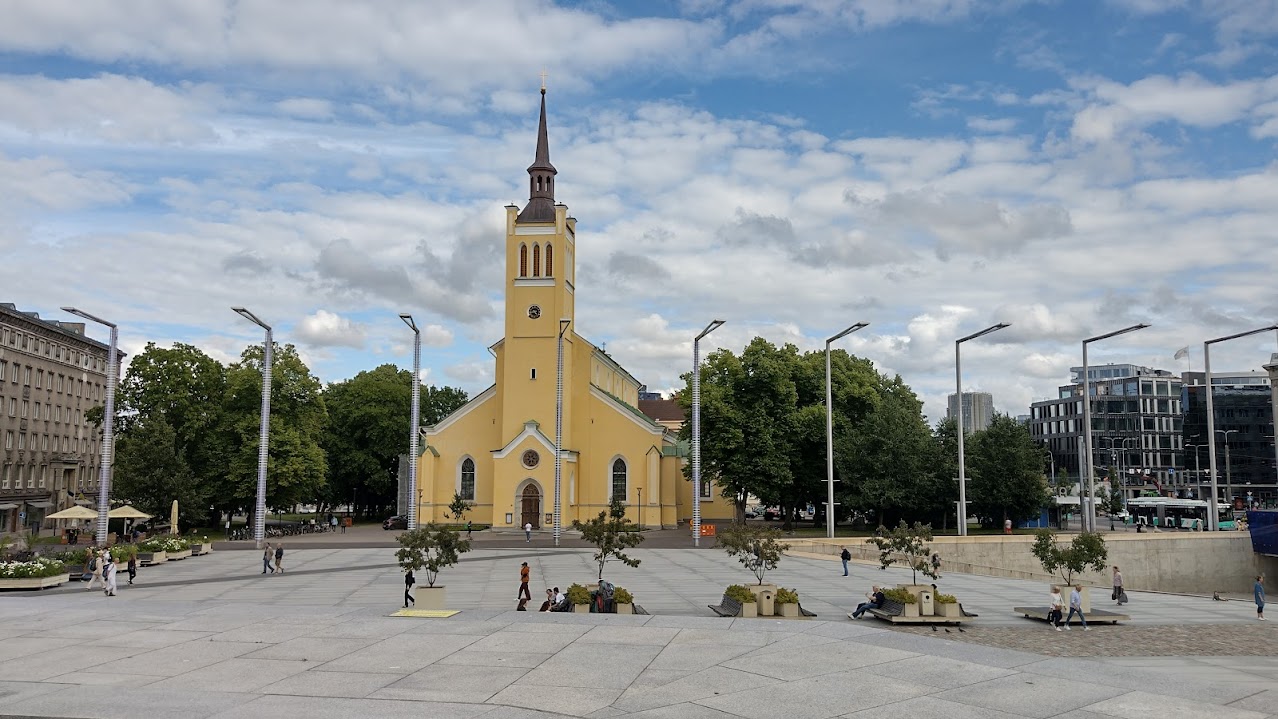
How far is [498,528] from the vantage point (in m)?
64.6

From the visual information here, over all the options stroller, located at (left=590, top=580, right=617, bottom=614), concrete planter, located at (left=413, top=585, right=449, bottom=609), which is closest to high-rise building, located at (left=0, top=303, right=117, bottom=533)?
concrete planter, located at (left=413, top=585, right=449, bottom=609)

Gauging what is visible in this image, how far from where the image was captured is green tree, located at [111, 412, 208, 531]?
5812 cm

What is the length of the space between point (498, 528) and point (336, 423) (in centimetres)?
2759

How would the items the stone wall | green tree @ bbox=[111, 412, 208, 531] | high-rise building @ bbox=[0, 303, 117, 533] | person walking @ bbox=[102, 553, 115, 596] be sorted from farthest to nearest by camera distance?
high-rise building @ bbox=[0, 303, 117, 533]
green tree @ bbox=[111, 412, 208, 531]
the stone wall
person walking @ bbox=[102, 553, 115, 596]

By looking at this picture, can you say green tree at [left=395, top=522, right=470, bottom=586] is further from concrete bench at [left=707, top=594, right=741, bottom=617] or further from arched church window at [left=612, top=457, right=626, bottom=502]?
arched church window at [left=612, top=457, right=626, bottom=502]

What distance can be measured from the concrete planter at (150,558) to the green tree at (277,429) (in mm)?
19358

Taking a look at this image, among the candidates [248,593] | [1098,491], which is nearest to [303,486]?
[248,593]

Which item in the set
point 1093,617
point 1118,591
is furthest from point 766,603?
point 1118,591

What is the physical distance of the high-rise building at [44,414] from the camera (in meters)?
72.4

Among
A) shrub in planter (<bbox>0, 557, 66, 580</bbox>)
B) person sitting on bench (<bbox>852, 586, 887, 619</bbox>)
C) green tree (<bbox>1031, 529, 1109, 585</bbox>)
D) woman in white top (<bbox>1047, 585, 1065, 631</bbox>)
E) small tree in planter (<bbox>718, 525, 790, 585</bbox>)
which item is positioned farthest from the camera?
shrub in planter (<bbox>0, 557, 66, 580</bbox>)

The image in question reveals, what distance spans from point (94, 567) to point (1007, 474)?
171ft

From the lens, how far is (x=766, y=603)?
79.5ft

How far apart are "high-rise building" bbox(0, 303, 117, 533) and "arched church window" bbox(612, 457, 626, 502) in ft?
141

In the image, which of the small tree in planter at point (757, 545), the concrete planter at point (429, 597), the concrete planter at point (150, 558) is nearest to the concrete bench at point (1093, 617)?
the small tree in planter at point (757, 545)
